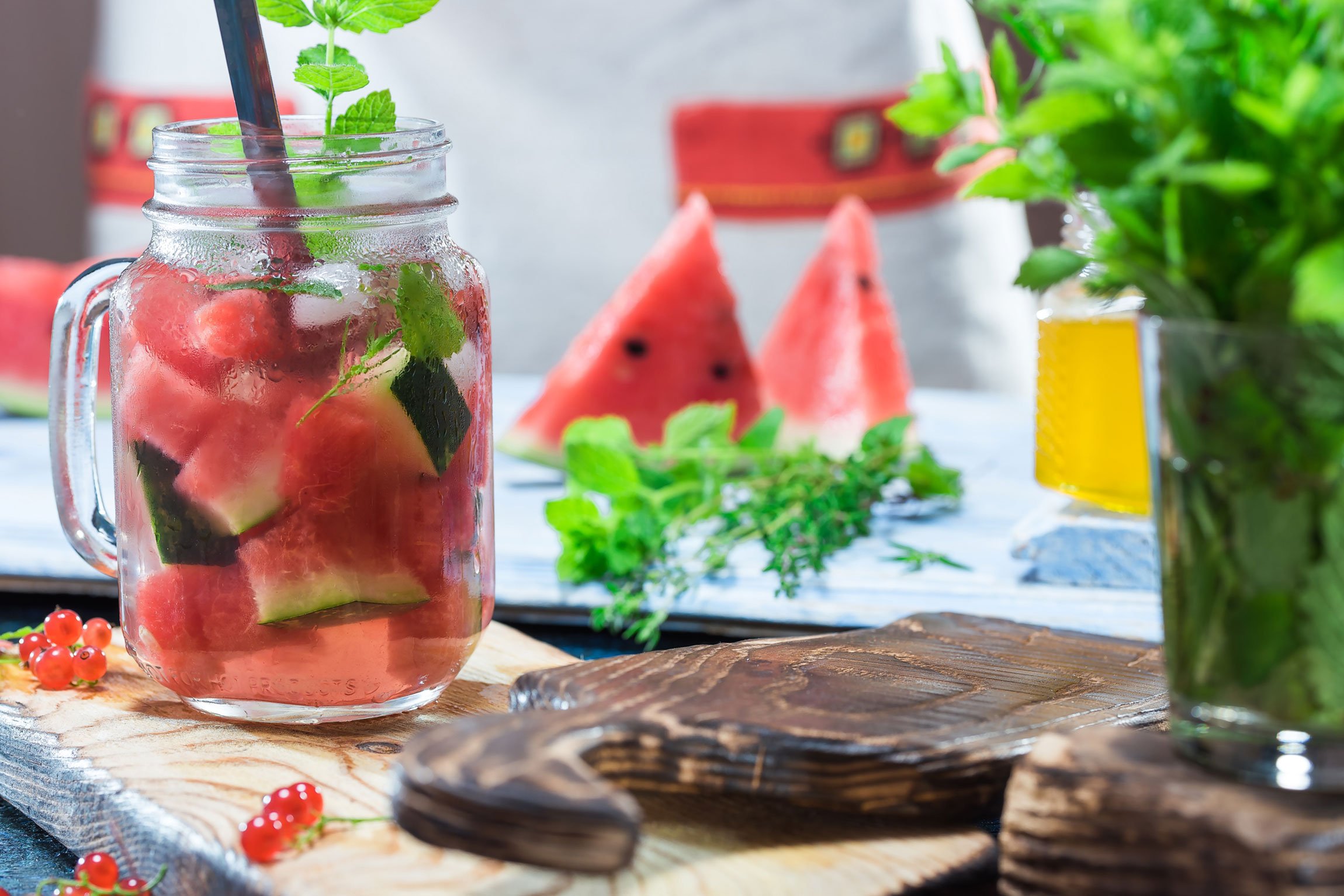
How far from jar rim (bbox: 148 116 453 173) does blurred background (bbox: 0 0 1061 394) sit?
2660mm

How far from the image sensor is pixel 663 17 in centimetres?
366

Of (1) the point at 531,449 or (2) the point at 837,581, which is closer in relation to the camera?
(2) the point at 837,581

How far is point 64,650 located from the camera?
1.13 meters

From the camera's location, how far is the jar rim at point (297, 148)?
3.25ft

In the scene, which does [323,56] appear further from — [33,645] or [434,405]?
[33,645]

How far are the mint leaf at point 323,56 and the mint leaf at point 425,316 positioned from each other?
163 mm

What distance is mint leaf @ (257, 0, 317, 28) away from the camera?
1.01m

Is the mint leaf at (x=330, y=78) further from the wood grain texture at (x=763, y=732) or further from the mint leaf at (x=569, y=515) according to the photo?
the mint leaf at (x=569, y=515)

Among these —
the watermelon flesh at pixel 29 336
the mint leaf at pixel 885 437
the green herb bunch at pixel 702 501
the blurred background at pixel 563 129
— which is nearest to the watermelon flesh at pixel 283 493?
the green herb bunch at pixel 702 501

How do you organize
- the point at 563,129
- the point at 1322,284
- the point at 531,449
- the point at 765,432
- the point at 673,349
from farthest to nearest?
the point at 563,129 → the point at 673,349 → the point at 531,449 → the point at 765,432 → the point at 1322,284

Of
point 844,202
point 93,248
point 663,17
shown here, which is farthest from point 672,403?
point 93,248

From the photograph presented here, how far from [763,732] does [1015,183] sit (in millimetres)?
352

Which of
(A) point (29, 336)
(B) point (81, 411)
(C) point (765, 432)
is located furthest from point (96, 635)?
(A) point (29, 336)

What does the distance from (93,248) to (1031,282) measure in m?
3.48
